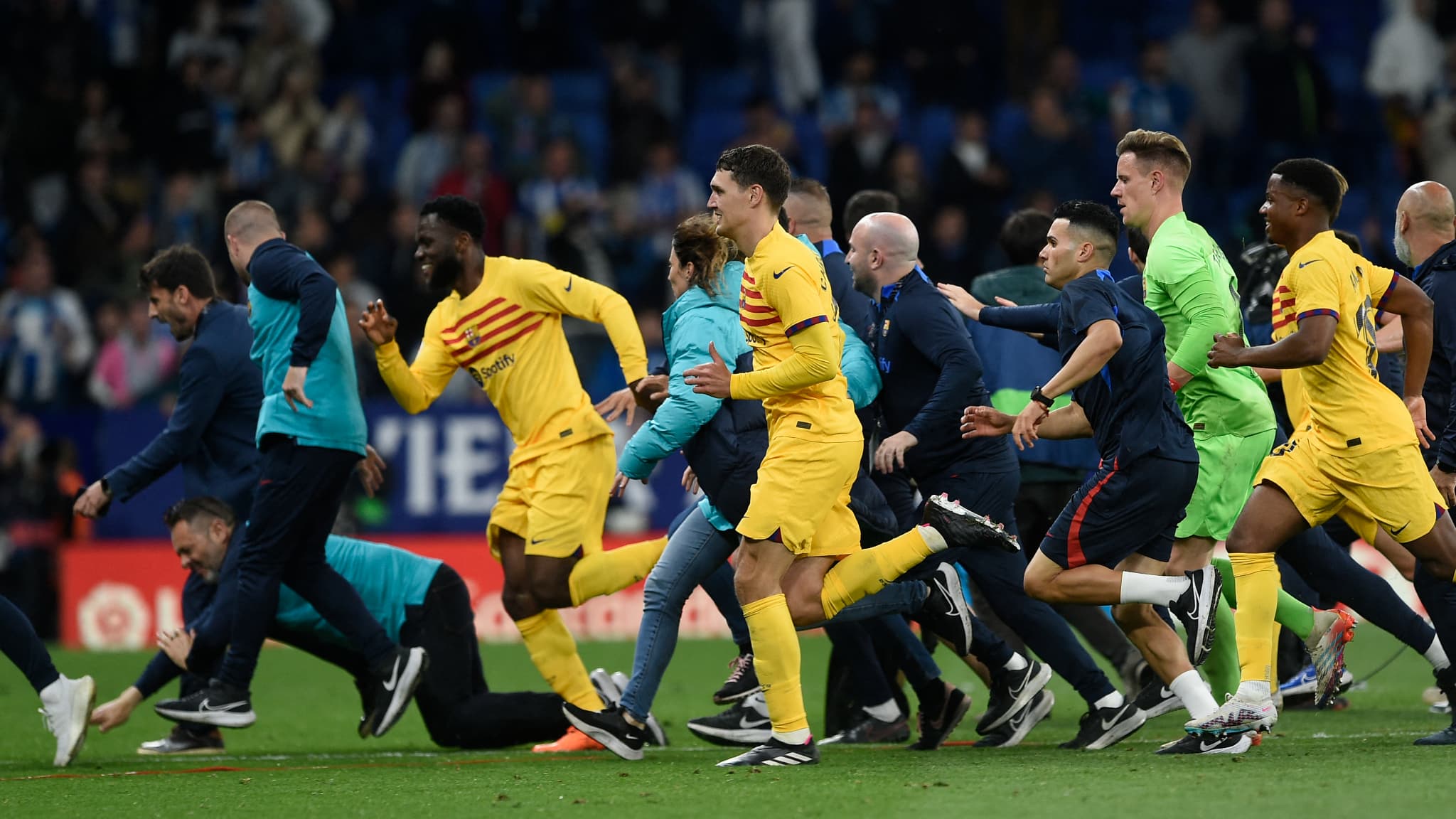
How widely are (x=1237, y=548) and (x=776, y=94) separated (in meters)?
12.6

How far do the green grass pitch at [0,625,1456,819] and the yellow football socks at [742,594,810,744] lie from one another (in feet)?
0.68

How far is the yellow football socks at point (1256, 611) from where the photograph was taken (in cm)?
645

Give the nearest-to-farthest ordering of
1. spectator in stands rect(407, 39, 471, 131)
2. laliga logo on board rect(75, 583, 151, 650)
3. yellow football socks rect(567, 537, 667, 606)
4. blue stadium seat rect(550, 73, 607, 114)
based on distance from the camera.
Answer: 1. yellow football socks rect(567, 537, 667, 606)
2. laliga logo on board rect(75, 583, 151, 650)
3. spectator in stands rect(407, 39, 471, 131)
4. blue stadium seat rect(550, 73, 607, 114)

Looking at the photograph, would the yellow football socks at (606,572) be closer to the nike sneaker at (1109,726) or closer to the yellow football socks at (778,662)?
the yellow football socks at (778,662)

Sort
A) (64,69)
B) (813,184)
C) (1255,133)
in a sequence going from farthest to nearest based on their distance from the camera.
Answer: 1. (64,69)
2. (1255,133)
3. (813,184)

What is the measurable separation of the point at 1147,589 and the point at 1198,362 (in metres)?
0.87

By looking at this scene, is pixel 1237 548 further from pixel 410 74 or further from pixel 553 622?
pixel 410 74

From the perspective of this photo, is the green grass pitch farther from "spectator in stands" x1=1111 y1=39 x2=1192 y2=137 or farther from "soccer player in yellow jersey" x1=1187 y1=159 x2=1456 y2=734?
"spectator in stands" x1=1111 y1=39 x2=1192 y2=137

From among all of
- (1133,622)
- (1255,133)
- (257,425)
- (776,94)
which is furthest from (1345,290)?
(776,94)

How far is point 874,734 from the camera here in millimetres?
7871

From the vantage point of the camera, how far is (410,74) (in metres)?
18.2

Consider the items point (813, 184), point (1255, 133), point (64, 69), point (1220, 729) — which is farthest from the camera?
point (64, 69)

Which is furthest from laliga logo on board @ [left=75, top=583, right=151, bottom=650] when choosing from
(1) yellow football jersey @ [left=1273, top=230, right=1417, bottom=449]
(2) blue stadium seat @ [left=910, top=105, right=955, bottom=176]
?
(1) yellow football jersey @ [left=1273, top=230, right=1417, bottom=449]

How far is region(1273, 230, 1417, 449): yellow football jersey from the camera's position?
6.48 metres
